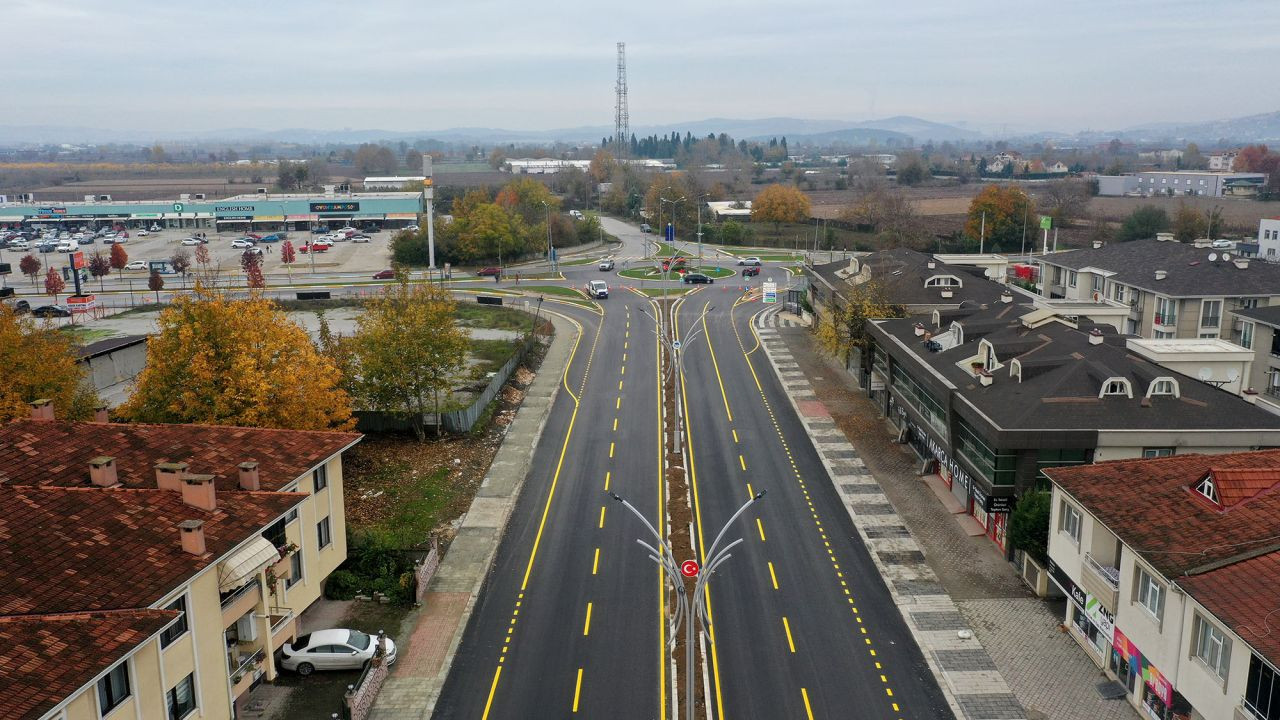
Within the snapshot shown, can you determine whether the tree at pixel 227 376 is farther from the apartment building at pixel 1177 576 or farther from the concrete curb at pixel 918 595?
the apartment building at pixel 1177 576

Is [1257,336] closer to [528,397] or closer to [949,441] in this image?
[949,441]

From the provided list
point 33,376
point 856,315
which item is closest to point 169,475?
point 33,376

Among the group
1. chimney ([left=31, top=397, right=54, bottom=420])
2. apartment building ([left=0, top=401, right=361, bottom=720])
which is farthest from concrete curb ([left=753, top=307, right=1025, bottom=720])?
chimney ([left=31, top=397, right=54, bottom=420])

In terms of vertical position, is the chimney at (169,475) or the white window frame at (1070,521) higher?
the chimney at (169,475)

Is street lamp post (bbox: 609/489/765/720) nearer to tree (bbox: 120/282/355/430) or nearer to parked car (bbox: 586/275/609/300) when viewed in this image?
tree (bbox: 120/282/355/430)

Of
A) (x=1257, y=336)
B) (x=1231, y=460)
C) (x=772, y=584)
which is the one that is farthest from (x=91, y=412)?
(x=1257, y=336)

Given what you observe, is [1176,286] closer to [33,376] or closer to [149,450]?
[149,450]

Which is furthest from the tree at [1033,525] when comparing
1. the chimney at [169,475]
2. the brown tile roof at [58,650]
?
the chimney at [169,475]
